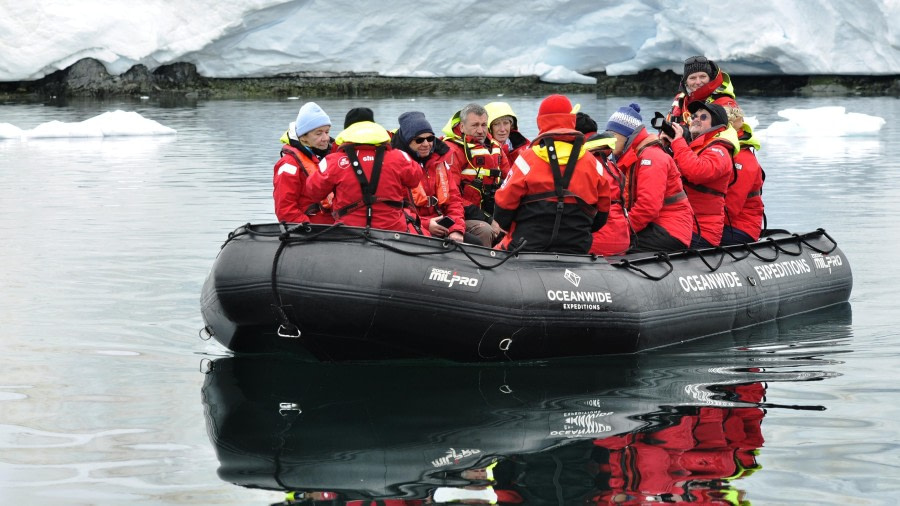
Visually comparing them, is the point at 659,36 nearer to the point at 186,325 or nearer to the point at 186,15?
the point at 186,15

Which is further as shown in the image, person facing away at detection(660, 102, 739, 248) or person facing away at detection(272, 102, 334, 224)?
person facing away at detection(660, 102, 739, 248)

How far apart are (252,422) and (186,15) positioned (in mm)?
25298

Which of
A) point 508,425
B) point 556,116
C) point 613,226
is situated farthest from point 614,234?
point 508,425

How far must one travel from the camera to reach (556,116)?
18.9ft

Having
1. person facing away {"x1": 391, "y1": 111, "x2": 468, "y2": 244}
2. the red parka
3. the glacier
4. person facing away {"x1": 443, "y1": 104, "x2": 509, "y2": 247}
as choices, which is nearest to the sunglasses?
person facing away {"x1": 391, "y1": 111, "x2": 468, "y2": 244}

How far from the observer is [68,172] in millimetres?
15328

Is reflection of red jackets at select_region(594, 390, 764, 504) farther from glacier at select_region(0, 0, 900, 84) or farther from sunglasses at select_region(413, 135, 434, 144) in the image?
glacier at select_region(0, 0, 900, 84)

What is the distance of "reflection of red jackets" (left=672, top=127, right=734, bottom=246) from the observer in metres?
6.80

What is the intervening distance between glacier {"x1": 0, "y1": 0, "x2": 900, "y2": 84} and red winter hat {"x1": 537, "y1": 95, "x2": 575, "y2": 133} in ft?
71.8

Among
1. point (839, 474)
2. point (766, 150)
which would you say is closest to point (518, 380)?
point (839, 474)

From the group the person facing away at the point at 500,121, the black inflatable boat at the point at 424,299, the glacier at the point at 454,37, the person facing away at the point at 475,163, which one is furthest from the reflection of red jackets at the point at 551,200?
the glacier at the point at 454,37

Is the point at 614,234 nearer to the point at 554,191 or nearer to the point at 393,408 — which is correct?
the point at 554,191

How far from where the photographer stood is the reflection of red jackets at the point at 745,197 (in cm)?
736

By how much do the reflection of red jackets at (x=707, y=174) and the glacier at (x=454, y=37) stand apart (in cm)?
2045
